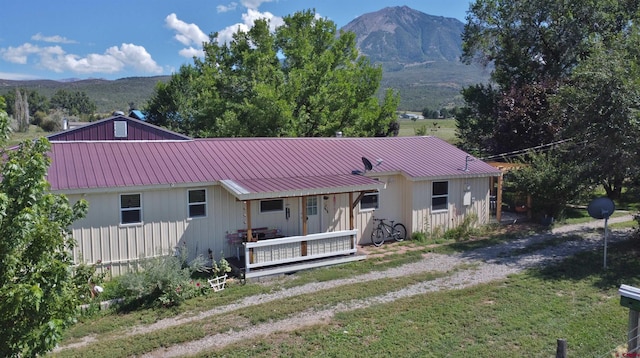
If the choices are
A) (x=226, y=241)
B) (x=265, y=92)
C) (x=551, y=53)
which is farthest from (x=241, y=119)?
(x=551, y=53)

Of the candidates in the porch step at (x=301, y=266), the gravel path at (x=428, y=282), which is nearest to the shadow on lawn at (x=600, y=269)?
the gravel path at (x=428, y=282)

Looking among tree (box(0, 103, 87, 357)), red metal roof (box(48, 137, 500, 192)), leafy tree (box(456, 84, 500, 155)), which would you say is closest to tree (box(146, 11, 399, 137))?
leafy tree (box(456, 84, 500, 155))

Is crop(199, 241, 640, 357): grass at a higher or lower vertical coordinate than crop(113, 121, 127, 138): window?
lower

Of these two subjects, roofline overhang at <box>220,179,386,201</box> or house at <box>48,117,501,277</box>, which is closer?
roofline overhang at <box>220,179,386,201</box>

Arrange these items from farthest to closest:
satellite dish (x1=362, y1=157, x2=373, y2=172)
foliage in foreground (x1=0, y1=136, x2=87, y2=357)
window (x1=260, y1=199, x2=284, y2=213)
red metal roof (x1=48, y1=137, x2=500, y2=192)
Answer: satellite dish (x1=362, y1=157, x2=373, y2=172)
window (x1=260, y1=199, x2=284, y2=213)
red metal roof (x1=48, y1=137, x2=500, y2=192)
foliage in foreground (x1=0, y1=136, x2=87, y2=357)

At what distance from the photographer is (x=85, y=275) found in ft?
20.5

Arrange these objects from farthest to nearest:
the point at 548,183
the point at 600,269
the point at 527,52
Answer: the point at 527,52
the point at 548,183
the point at 600,269

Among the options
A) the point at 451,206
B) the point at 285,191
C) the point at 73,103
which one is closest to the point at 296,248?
the point at 285,191

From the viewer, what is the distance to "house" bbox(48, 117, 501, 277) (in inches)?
506

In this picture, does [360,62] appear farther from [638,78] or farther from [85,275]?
[85,275]

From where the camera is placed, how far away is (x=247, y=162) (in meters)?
15.8

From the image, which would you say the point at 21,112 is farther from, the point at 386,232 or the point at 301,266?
the point at 301,266

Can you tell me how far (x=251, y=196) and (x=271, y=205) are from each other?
2.21 meters

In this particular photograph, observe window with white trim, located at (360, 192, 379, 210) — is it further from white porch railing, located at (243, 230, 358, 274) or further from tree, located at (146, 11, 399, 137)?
tree, located at (146, 11, 399, 137)
